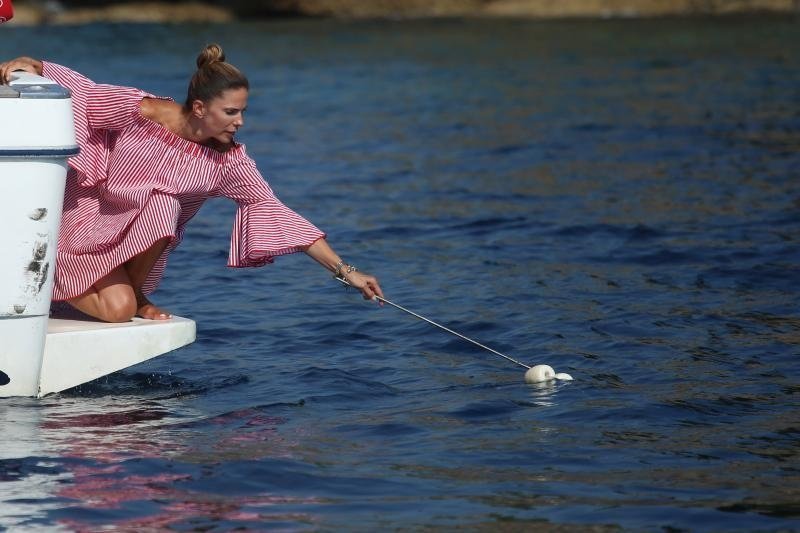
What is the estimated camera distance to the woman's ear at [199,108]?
6094 mm

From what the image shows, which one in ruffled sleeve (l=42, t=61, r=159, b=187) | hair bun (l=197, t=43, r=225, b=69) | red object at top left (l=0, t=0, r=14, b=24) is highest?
red object at top left (l=0, t=0, r=14, b=24)

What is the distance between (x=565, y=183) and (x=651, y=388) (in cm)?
592

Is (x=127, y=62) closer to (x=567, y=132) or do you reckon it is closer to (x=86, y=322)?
(x=567, y=132)

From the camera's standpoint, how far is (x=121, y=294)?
248 inches

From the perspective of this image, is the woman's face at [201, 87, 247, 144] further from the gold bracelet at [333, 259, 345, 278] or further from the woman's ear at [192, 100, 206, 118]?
the gold bracelet at [333, 259, 345, 278]

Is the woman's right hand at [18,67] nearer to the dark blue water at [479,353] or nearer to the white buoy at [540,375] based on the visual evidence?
the dark blue water at [479,353]

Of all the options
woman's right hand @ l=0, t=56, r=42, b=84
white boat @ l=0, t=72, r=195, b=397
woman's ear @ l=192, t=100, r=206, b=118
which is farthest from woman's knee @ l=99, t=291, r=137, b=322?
woman's right hand @ l=0, t=56, r=42, b=84

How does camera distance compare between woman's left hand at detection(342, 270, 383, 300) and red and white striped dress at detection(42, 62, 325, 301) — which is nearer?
red and white striped dress at detection(42, 62, 325, 301)

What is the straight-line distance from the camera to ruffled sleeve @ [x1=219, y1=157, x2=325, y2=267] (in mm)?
6395

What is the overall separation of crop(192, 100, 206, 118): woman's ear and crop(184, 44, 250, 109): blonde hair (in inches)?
0.7

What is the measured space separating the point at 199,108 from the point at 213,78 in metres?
0.14

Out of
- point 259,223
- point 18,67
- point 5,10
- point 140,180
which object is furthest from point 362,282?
point 5,10

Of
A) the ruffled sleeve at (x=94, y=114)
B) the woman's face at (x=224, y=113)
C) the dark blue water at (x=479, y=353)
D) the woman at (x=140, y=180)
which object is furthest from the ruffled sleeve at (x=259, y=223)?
the dark blue water at (x=479, y=353)

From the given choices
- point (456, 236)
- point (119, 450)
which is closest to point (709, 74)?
point (456, 236)
